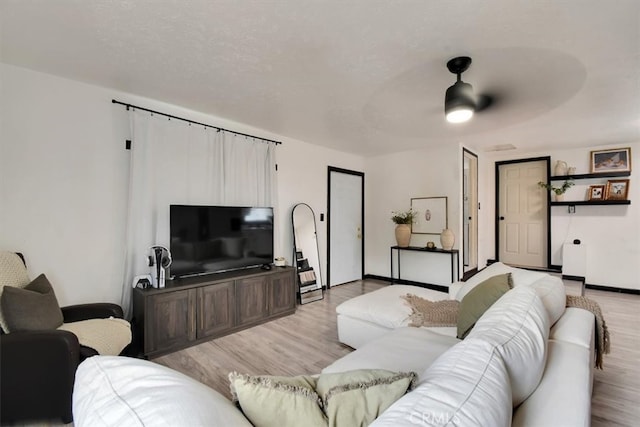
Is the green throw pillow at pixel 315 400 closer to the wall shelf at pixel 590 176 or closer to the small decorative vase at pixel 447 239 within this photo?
the small decorative vase at pixel 447 239

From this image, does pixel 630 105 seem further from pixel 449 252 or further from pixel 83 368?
pixel 83 368

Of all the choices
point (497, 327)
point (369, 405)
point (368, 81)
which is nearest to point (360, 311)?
point (497, 327)

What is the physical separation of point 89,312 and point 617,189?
716cm

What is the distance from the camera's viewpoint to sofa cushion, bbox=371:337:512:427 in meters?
0.63

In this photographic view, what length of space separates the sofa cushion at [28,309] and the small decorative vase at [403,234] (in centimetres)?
437

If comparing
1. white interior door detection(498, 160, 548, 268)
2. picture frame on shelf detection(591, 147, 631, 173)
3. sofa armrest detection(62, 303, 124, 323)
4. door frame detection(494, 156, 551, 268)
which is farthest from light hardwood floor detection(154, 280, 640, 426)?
picture frame on shelf detection(591, 147, 631, 173)

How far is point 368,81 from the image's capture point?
2514 millimetres

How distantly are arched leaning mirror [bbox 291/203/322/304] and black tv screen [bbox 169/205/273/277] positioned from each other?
0.69 metres

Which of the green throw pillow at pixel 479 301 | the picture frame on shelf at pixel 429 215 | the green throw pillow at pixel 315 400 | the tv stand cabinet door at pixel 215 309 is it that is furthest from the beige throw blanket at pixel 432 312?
the picture frame on shelf at pixel 429 215

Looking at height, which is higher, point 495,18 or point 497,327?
point 495,18

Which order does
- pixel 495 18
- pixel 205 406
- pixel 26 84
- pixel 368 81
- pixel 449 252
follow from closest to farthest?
pixel 205 406, pixel 495 18, pixel 26 84, pixel 368 81, pixel 449 252

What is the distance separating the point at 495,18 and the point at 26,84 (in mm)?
3514

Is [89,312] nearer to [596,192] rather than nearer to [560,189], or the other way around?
[560,189]

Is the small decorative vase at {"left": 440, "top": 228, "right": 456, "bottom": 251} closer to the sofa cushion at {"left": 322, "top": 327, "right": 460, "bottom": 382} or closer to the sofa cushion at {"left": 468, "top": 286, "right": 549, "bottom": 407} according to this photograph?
the sofa cushion at {"left": 322, "top": 327, "right": 460, "bottom": 382}
